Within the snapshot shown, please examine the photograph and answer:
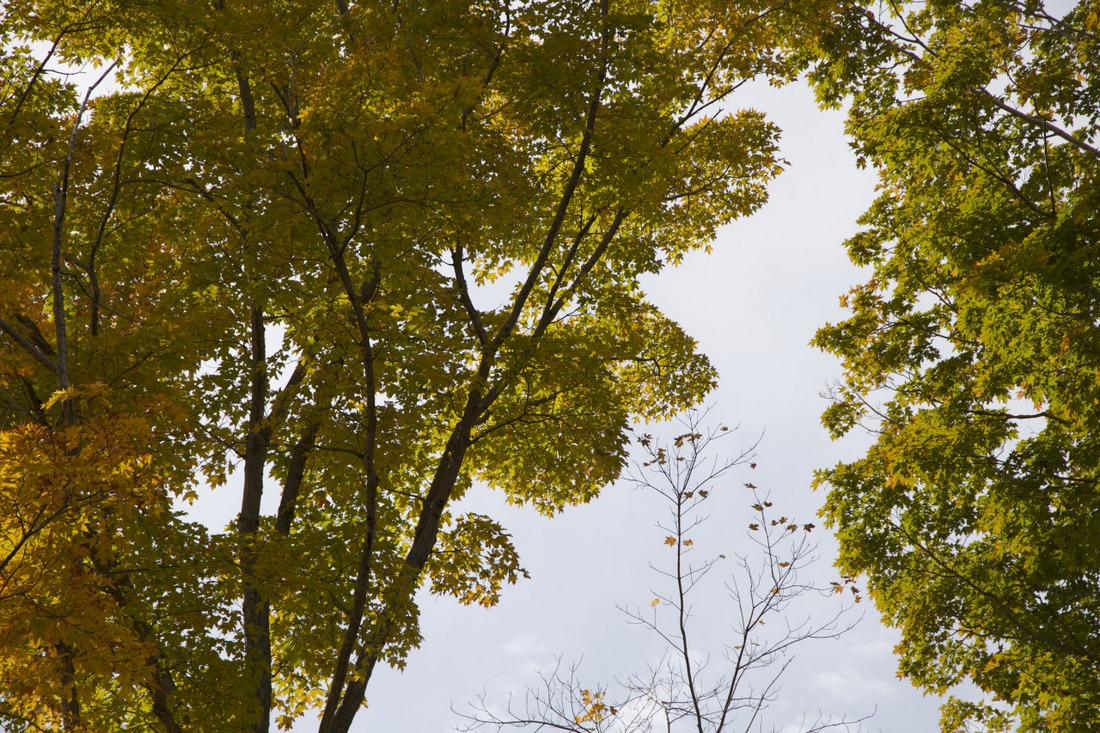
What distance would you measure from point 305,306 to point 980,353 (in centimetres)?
885

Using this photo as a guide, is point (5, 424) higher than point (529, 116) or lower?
lower

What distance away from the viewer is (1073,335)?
33.2 ft

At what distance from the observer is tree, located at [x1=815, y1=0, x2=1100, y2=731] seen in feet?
34.8

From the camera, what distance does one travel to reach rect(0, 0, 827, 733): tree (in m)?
7.14

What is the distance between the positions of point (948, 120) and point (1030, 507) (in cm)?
539

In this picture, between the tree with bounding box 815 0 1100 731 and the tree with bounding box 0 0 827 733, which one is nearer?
the tree with bounding box 0 0 827 733

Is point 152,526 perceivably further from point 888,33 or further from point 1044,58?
point 1044,58

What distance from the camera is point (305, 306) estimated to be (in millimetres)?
9234

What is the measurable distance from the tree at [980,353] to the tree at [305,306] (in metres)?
2.09

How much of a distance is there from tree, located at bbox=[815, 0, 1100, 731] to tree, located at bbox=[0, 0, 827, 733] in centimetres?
209

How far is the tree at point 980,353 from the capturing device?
1061 centimetres

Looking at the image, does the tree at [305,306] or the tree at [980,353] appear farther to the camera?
the tree at [980,353]

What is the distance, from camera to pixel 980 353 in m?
11.9

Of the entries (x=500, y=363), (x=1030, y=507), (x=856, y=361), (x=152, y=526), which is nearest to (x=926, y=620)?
(x=1030, y=507)
